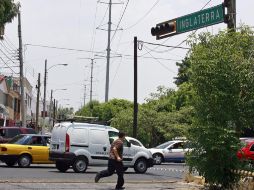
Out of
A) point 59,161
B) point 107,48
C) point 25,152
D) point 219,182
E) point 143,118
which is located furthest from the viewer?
point 107,48

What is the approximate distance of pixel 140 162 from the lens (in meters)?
24.0

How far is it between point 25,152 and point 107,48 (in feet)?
158

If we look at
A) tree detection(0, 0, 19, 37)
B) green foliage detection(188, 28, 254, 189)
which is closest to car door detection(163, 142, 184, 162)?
tree detection(0, 0, 19, 37)

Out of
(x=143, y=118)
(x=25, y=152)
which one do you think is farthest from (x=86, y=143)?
(x=143, y=118)

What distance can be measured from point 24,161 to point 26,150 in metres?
0.49

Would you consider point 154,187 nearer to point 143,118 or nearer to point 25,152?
point 25,152

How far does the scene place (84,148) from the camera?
902 inches

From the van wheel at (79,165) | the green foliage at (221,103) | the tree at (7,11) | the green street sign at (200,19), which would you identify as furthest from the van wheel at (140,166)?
the green foliage at (221,103)

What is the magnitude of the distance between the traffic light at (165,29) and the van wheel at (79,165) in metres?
6.21

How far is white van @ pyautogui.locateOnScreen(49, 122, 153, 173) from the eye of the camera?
888 inches

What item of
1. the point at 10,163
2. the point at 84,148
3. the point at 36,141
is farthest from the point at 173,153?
the point at 84,148

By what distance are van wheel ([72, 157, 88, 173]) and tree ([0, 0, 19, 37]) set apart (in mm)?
6363

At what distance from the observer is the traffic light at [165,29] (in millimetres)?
18703

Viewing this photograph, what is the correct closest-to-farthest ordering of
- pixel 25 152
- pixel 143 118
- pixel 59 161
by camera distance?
pixel 59 161
pixel 25 152
pixel 143 118
